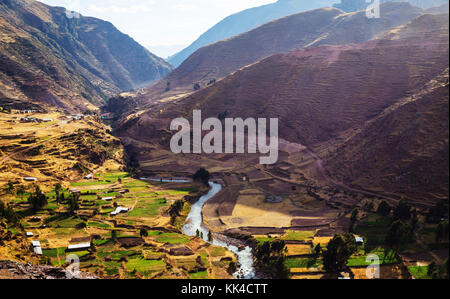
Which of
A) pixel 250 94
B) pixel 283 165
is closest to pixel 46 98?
pixel 250 94

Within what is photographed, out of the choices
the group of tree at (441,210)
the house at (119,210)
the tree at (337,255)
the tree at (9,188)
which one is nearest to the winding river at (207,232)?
the tree at (337,255)

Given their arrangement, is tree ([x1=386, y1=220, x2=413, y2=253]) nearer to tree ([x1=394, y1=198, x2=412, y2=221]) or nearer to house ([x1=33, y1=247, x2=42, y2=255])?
tree ([x1=394, y1=198, x2=412, y2=221])

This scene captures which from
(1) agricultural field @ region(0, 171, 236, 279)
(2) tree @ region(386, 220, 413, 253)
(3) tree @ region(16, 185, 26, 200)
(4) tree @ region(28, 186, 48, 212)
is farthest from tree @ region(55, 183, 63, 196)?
(2) tree @ region(386, 220, 413, 253)

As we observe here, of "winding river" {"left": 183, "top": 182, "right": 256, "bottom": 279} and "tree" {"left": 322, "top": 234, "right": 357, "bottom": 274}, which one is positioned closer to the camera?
"tree" {"left": 322, "top": 234, "right": 357, "bottom": 274}

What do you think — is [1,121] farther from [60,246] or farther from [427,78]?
[427,78]

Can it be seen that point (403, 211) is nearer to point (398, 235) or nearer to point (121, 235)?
point (398, 235)
